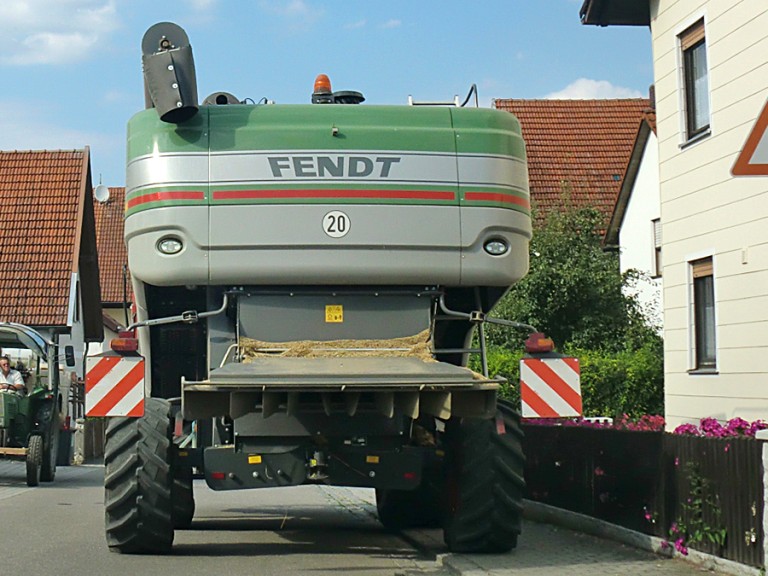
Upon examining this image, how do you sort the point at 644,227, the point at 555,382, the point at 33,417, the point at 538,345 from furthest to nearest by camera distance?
1. the point at 644,227
2. the point at 33,417
3. the point at 538,345
4. the point at 555,382

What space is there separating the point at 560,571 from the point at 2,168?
106 feet

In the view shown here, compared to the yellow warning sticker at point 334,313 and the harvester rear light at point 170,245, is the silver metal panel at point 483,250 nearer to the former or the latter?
the yellow warning sticker at point 334,313

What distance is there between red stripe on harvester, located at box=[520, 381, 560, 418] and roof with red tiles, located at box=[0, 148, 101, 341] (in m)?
25.5

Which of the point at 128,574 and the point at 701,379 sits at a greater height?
the point at 701,379

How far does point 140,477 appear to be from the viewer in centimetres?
970

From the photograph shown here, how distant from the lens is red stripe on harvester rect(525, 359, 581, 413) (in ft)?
32.7

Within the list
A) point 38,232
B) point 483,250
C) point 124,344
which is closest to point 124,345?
point 124,344

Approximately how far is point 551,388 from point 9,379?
1309 cm

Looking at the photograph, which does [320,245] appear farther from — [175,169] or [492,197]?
[492,197]

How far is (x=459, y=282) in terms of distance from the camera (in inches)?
391

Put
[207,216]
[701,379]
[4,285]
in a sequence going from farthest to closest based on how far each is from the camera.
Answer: [4,285], [701,379], [207,216]

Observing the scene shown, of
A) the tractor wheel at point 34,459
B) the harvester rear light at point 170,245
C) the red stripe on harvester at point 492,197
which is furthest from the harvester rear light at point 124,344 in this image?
the tractor wheel at point 34,459

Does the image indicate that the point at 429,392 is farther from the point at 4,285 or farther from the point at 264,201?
the point at 4,285

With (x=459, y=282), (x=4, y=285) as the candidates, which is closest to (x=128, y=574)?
(x=459, y=282)
